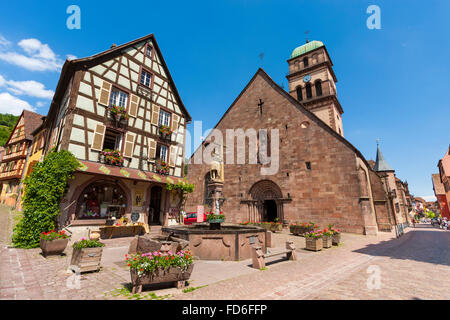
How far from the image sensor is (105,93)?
490 inches

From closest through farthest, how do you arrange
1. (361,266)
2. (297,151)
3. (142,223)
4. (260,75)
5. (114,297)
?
(114,297), (361,266), (142,223), (297,151), (260,75)

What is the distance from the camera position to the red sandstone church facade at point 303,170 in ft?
50.2

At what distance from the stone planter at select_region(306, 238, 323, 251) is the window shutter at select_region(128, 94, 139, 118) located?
12703 millimetres

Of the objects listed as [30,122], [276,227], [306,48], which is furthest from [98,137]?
[306,48]

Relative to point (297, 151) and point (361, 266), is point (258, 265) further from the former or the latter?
point (297, 151)

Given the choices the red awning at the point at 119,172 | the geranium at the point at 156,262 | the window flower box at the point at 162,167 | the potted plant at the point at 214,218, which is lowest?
the geranium at the point at 156,262

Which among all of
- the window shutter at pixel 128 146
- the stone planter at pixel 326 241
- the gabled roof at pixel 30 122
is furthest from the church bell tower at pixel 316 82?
the gabled roof at pixel 30 122

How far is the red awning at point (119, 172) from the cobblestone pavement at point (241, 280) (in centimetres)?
421

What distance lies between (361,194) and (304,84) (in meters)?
18.4

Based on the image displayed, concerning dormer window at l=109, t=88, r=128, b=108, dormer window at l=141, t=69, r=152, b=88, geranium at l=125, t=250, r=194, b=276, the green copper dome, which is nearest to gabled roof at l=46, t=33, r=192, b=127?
dormer window at l=141, t=69, r=152, b=88

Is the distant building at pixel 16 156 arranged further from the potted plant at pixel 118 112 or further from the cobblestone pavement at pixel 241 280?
the cobblestone pavement at pixel 241 280

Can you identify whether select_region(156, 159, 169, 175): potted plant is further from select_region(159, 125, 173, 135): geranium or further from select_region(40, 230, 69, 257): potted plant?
select_region(40, 230, 69, 257): potted plant

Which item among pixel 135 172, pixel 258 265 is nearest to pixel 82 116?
pixel 135 172

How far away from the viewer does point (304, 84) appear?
27.8m
